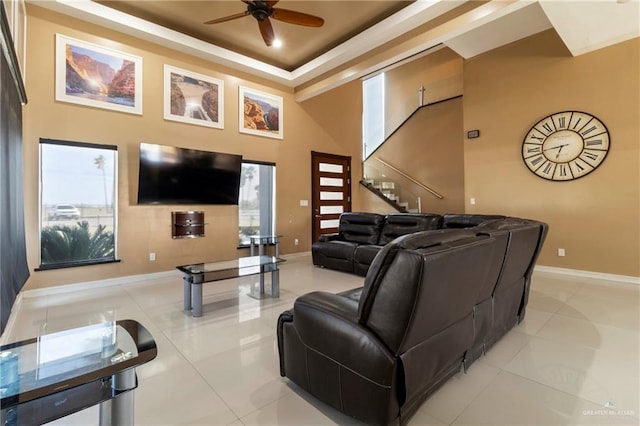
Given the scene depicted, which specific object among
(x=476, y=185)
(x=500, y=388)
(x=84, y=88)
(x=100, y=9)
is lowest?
(x=500, y=388)

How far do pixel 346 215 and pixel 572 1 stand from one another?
163 inches

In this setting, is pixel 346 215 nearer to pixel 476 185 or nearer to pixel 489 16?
pixel 476 185

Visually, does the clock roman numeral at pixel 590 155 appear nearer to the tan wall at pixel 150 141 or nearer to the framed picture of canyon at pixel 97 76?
the tan wall at pixel 150 141

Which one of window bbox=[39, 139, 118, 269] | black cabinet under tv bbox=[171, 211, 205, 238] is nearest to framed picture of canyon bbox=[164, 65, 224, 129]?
window bbox=[39, 139, 118, 269]

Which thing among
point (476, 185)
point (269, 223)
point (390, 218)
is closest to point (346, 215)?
point (390, 218)

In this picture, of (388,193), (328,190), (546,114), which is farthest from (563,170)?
(328,190)

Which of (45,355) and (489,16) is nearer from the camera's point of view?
(45,355)

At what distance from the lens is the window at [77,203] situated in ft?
12.7

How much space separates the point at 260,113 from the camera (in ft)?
19.5

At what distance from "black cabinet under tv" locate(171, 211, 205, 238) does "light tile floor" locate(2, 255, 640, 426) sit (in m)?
1.35

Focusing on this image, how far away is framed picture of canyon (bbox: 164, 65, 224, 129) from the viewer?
484 cm

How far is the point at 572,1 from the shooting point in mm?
3422

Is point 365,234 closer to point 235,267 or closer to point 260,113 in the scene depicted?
point 235,267

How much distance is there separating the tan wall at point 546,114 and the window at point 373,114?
306 cm
